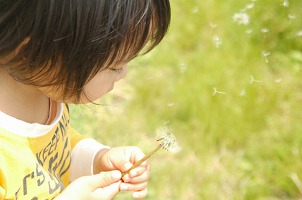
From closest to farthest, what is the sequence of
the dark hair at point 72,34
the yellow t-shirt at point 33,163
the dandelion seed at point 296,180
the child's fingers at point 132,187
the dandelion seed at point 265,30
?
the dark hair at point 72,34 < the yellow t-shirt at point 33,163 < the child's fingers at point 132,187 < the dandelion seed at point 296,180 < the dandelion seed at point 265,30

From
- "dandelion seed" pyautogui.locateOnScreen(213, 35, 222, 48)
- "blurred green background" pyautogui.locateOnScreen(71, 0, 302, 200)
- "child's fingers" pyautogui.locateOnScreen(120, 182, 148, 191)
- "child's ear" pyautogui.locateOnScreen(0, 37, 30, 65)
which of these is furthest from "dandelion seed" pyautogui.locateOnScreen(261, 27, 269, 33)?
"child's ear" pyautogui.locateOnScreen(0, 37, 30, 65)

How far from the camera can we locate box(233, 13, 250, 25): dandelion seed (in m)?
2.32

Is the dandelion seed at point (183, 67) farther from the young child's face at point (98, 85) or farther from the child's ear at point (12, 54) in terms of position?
the child's ear at point (12, 54)

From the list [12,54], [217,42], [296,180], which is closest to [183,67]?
[217,42]

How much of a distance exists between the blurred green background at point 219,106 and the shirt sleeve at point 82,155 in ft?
1.26

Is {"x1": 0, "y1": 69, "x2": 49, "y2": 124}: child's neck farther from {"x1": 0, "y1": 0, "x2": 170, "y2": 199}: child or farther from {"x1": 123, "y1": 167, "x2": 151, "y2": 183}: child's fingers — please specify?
{"x1": 123, "y1": 167, "x2": 151, "y2": 183}: child's fingers

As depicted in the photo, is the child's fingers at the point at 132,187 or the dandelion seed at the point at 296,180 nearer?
the child's fingers at the point at 132,187

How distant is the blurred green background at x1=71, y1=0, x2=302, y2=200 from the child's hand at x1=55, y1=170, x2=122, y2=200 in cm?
64

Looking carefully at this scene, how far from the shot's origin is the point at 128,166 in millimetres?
1340

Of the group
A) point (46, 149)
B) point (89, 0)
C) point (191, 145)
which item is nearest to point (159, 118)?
point (191, 145)

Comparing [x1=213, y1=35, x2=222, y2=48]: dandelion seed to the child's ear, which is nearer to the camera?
the child's ear

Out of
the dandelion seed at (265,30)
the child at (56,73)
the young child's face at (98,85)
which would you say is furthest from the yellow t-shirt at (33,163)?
the dandelion seed at (265,30)

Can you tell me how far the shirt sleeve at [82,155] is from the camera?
59.8 inches

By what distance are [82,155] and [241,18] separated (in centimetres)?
107
